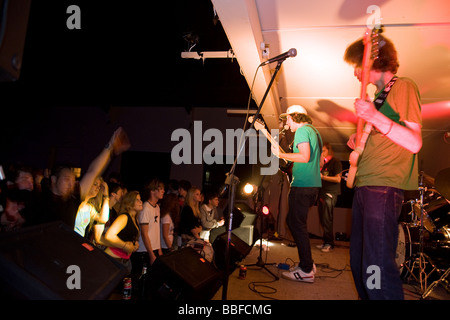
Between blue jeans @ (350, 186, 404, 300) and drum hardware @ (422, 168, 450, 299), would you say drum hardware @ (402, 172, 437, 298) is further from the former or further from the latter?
blue jeans @ (350, 186, 404, 300)

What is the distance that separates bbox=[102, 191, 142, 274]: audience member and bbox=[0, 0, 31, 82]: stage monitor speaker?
2768 millimetres

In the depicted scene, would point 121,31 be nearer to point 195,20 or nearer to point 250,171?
point 195,20

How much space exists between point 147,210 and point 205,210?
170cm

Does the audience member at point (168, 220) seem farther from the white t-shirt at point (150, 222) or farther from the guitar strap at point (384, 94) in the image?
the guitar strap at point (384, 94)

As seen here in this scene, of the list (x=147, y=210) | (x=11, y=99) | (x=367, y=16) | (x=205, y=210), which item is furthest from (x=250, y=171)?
(x=11, y=99)

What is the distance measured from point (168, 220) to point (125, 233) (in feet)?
2.93

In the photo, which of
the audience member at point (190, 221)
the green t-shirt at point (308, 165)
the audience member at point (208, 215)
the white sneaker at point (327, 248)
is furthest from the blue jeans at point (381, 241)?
the white sneaker at point (327, 248)

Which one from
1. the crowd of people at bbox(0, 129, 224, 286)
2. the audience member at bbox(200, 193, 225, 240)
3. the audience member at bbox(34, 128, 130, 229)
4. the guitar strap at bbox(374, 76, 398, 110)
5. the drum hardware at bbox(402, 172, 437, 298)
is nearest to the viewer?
the guitar strap at bbox(374, 76, 398, 110)

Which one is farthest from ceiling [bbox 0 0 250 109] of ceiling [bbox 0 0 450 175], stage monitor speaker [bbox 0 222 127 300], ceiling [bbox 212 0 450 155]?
stage monitor speaker [bbox 0 222 127 300]

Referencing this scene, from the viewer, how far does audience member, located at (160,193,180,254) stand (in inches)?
166

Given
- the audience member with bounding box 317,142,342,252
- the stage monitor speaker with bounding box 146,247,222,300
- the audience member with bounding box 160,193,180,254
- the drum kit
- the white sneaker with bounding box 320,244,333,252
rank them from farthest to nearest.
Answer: the audience member with bounding box 317,142,342,252 → the white sneaker with bounding box 320,244,333,252 → the audience member with bounding box 160,193,180,254 → the drum kit → the stage monitor speaker with bounding box 146,247,222,300

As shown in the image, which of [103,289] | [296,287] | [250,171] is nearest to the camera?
[103,289]

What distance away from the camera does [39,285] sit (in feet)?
4.02

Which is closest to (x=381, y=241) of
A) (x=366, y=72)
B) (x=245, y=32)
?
(x=366, y=72)
